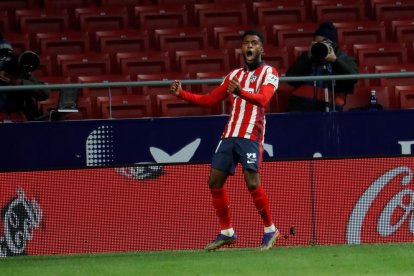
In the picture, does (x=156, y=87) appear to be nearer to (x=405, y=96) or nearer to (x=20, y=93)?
(x=20, y=93)

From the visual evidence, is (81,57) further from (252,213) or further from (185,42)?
(252,213)

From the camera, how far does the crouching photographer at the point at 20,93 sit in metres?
11.2

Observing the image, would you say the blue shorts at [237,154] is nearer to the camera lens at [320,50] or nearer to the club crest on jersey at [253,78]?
the club crest on jersey at [253,78]

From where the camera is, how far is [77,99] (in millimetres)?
11344

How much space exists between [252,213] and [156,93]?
2.45m

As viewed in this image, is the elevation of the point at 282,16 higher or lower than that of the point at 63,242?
higher

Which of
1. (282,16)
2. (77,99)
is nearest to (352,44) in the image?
(282,16)

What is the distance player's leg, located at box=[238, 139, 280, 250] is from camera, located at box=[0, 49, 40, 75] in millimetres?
2636

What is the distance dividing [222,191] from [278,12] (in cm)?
575

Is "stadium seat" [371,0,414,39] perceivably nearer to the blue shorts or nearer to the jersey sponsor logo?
the jersey sponsor logo

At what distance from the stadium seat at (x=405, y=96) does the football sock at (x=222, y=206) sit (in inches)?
145

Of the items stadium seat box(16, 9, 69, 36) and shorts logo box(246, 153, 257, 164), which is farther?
stadium seat box(16, 9, 69, 36)

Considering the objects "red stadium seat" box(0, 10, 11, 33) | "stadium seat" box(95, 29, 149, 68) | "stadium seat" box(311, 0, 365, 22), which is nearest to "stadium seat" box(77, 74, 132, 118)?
"stadium seat" box(95, 29, 149, 68)

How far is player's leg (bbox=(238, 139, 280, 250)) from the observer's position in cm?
952
